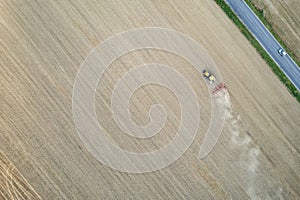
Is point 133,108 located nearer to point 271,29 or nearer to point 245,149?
point 245,149

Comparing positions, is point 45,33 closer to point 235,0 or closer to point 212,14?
point 212,14

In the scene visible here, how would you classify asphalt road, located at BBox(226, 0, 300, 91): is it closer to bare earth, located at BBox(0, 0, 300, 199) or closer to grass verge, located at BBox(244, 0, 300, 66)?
grass verge, located at BBox(244, 0, 300, 66)

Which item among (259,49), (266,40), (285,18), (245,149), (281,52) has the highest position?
(285,18)

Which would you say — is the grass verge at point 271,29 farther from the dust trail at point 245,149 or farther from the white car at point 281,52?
the dust trail at point 245,149

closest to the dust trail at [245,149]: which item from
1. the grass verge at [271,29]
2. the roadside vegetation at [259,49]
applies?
the roadside vegetation at [259,49]

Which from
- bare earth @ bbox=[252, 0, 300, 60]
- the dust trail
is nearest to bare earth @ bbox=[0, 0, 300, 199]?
the dust trail

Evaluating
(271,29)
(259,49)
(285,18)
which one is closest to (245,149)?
(259,49)

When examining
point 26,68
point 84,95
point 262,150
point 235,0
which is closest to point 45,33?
point 26,68
